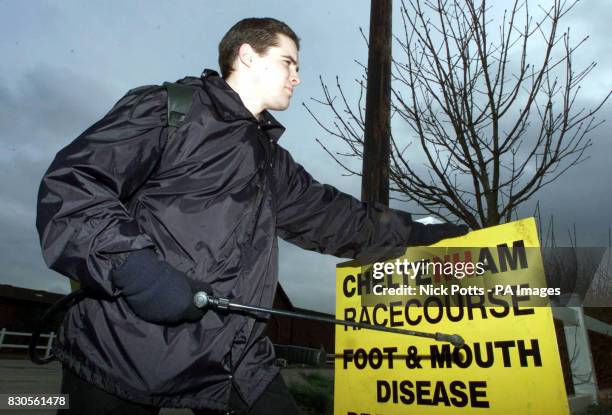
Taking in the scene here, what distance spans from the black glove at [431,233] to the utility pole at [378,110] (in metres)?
0.62

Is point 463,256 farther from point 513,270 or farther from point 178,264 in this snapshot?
point 178,264

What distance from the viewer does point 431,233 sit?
279cm

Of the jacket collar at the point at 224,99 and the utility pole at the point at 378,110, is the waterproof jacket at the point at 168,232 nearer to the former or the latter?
the jacket collar at the point at 224,99

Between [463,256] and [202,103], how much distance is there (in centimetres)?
173

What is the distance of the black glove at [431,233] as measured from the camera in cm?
279

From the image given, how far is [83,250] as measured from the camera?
1.52 meters

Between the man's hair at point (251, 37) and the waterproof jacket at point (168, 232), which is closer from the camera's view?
the waterproof jacket at point (168, 232)

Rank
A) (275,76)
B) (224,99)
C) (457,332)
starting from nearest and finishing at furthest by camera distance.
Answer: (224,99) < (275,76) < (457,332)

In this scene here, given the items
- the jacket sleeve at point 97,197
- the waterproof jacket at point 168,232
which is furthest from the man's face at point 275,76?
the jacket sleeve at point 97,197

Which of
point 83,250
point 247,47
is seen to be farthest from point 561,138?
point 83,250

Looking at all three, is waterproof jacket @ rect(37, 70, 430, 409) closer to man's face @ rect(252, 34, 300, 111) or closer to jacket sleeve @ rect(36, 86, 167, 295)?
jacket sleeve @ rect(36, 86, 167, 295)

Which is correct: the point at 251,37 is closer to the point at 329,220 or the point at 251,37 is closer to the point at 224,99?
the point at 224,99

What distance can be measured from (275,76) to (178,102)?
601 mm

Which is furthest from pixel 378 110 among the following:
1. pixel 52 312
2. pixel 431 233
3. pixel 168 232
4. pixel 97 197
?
pixel 52 312
